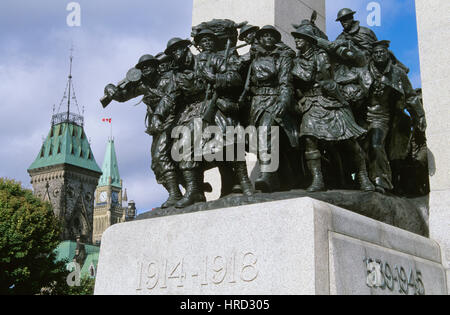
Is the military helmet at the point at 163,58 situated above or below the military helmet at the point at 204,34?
below

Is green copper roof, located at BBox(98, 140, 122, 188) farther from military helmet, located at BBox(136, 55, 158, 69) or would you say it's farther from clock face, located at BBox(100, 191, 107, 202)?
military helmet, located at BBox(136, 55, 158, 69)

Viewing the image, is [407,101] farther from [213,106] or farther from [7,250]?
[7,250]

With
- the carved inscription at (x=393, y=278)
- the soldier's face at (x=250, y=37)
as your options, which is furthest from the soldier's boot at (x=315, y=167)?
the soldier's face at (x=250, y=37)

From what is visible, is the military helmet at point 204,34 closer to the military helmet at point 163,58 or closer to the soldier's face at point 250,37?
the soldier's face at point 250,37

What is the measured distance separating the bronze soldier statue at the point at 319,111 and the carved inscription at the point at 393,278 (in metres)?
1.32

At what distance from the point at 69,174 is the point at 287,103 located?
116 m

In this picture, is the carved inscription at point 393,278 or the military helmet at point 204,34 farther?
the military helmet at point 204,34

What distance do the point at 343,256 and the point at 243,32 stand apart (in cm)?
407

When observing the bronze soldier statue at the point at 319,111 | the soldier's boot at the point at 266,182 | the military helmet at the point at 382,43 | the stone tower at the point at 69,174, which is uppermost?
the stone tower at the point at 69,174

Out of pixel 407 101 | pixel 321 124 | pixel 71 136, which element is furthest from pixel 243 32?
pixel 71 136

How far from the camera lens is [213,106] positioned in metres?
8.87

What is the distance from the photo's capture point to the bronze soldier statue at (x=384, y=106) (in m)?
9.19

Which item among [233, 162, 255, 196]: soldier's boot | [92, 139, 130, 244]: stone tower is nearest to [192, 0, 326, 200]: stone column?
[233, 162, 255, 196]: soldier's boot
